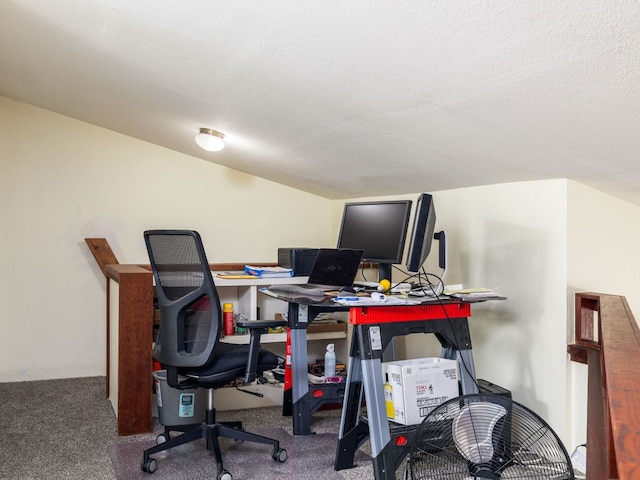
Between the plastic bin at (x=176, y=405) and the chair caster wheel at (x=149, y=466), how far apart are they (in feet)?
1.32

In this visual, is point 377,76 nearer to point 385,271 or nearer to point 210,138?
point 385,271

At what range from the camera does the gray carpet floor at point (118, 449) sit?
9.00 feet

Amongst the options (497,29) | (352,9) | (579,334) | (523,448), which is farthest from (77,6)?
(579,334)

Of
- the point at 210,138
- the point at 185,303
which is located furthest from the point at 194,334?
the point at 210,138

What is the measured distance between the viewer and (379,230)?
3.21m

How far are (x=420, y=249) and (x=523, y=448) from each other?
1156 millimetres

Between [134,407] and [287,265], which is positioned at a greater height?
[287,265]

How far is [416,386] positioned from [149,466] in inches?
49.6

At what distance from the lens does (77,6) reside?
2416 mm

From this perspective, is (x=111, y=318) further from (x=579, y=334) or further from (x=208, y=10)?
(x=579, y=334)

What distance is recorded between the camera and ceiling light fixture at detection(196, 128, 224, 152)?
3.82 metres

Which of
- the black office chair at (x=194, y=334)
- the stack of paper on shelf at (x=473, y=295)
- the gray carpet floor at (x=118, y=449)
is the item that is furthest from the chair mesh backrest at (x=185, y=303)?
the stack of paper on shelf at (x=473, y=295)

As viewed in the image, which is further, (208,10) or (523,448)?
(208,10)

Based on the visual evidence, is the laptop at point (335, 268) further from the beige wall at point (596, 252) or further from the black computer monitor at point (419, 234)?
the beige wall at point (596, 252)
